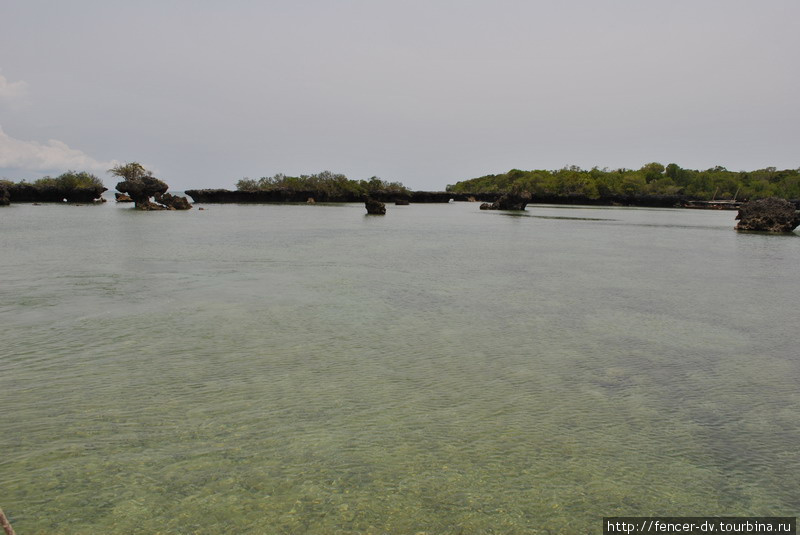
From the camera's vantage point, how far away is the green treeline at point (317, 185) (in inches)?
3952

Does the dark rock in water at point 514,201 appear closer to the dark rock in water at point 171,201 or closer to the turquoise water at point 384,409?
the dark rock in water at point 171,201

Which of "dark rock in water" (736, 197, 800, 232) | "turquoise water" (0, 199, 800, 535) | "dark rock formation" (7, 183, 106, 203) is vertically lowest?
"turquoise water" (0, 199, 800, 535)

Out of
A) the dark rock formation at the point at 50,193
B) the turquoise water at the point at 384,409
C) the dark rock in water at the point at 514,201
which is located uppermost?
the dark rock formation at the point at 50,193

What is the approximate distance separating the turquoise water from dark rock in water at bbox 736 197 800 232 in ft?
92.7

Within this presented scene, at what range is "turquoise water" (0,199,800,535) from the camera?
3.25 meters

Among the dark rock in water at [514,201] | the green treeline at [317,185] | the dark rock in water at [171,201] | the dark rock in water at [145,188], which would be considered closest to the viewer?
the dark rock in water at [145,188]

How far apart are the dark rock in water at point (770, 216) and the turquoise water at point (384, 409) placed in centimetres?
2827

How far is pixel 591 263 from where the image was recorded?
16094mm

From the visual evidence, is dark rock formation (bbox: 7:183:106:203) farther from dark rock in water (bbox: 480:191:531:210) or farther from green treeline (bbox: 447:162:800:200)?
green treeline (bbox: 447:162:800:200)

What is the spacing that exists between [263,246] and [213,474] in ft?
54.3

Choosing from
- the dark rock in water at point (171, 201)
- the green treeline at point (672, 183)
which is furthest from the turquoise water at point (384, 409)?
the green treeline at point (672, 183)

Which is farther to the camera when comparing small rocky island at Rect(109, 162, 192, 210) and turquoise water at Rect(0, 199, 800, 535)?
small rocky island at Rect(109, 162, 192, 210)

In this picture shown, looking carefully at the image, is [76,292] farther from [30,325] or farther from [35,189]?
[35,189]

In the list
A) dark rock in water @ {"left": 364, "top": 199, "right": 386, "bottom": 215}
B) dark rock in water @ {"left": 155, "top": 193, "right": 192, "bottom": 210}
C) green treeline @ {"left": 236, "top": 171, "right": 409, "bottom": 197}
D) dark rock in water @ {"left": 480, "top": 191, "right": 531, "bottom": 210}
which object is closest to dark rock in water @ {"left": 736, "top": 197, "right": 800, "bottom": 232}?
dark rock in water @ {"left": 364, "top": 199, "right": 386, "bottom": 215}
